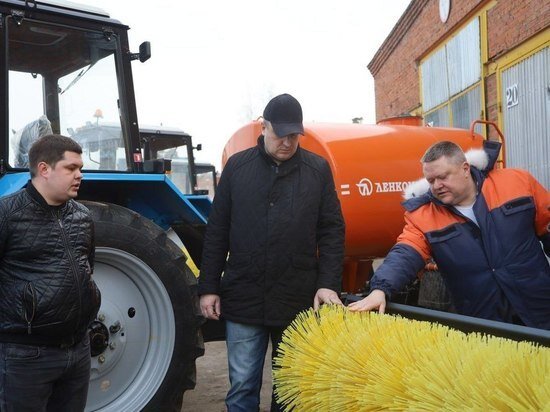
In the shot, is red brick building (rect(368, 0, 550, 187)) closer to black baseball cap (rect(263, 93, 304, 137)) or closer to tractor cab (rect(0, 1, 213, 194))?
tractor cab (rect(0, 1, 213, 194))

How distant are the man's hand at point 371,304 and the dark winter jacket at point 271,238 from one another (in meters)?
0.54

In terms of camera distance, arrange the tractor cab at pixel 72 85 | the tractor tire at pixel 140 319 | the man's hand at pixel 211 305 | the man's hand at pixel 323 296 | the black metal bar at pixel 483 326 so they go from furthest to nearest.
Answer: the tractor cab at pixel 72 85 < the tractor tire at pixel 140 319 < the man's hand at pixel 211 305 < the man's hand at pixel 323 296 < the black metal bar at pixel 483 326

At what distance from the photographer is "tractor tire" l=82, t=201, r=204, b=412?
3.06 metres

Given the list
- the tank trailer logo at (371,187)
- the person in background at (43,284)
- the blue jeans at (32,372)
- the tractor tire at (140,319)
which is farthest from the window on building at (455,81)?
the blue jeans at (32,372)

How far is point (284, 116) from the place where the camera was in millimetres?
2498

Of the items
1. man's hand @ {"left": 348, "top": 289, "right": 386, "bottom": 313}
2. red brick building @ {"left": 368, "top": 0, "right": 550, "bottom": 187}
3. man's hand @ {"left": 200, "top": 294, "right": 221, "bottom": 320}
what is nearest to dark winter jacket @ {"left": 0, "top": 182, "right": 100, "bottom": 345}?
man's hand @ {"left": 200, "top": 294, "right": 221, "bottom": 320}

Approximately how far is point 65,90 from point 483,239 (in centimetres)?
257

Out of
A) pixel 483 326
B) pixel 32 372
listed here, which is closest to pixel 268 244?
pixel 32 372

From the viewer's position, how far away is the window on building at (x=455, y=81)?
834 cm

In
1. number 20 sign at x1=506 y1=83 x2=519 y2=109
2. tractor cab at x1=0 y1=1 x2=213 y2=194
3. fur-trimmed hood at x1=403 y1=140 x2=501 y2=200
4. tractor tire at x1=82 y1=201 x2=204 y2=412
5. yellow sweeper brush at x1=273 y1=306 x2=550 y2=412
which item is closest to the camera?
yellow sweeper brush at x1=273 y1=306 x2=550 y2=412

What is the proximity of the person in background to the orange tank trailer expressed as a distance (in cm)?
195

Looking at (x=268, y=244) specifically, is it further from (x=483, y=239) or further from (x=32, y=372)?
(x=32, y=372)

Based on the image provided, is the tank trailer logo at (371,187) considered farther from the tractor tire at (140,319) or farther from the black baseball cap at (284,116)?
the black baseball cap at (284,116)

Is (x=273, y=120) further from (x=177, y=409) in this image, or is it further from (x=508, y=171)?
(x=177, y=409)
